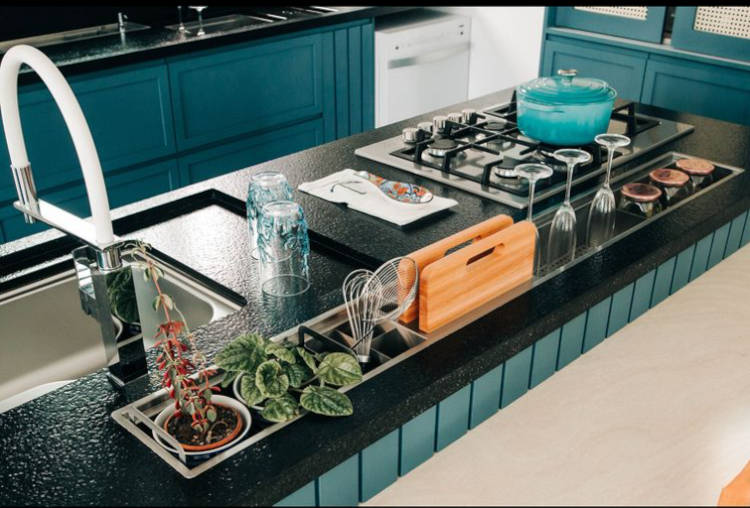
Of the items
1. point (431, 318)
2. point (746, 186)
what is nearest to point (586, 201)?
point (746, 186)

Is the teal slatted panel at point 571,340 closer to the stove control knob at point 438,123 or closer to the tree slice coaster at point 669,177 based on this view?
the tree slice coaster at point 669,177

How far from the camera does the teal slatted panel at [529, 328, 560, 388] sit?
1.45m

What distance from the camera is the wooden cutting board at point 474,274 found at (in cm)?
135

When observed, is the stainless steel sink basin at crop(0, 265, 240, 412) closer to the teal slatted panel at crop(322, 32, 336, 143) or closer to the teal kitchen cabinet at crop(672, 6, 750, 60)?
the teal slatted panel at crop(322, 32, 336, 143)

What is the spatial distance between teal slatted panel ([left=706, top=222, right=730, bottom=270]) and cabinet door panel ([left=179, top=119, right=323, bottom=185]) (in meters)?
2.44

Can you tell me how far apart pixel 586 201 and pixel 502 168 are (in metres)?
0.24

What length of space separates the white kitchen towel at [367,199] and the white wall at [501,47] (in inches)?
118

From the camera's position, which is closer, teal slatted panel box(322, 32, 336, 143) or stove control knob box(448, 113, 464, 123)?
stove control knob box(448, 113, 464, 123)

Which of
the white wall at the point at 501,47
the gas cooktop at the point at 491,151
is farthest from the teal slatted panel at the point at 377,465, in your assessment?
the white wall at the point at 501,47

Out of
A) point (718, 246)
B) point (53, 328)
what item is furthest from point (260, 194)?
point (718, 246)

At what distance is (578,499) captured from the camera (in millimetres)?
1110

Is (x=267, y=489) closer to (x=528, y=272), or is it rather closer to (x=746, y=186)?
(x=528, y=272)

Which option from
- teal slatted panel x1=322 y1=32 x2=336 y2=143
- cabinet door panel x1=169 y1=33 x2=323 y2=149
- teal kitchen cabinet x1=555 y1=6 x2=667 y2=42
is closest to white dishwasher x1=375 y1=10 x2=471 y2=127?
teal slatted panel x1=322 y1=32 x2=336 y2=143

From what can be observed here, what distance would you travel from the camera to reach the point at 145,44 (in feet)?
11.2
